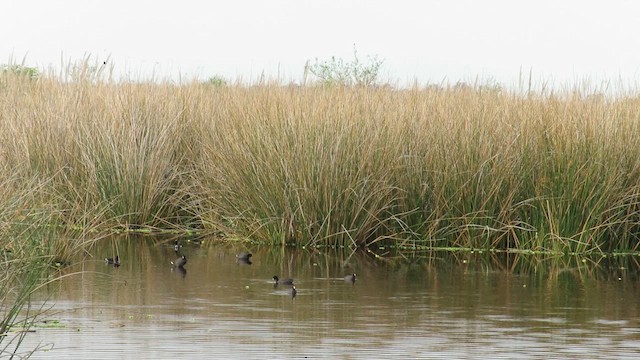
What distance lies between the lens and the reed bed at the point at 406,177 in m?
13.1

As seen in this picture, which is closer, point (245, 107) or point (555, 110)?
point (555, 110)

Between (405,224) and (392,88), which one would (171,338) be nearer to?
(405,224)

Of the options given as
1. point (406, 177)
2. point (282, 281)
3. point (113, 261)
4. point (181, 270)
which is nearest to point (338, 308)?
point (282, 281)

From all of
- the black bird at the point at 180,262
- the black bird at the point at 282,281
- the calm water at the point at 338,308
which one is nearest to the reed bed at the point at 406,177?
the calm water at the point at 338,308

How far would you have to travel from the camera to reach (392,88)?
16.9 metres

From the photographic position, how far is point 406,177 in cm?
1345

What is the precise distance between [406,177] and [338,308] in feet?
13.3

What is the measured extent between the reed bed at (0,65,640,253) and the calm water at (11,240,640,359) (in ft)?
1.60

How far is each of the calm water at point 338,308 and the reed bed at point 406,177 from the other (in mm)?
489

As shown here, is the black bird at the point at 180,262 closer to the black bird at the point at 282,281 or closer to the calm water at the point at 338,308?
the calm water at the point at 338,308

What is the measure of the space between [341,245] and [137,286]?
3.08 metres

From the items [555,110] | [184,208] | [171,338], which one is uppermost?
[555,110]

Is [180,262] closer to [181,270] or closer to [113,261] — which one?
[181,270]

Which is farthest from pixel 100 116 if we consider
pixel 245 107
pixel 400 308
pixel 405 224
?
pixel 400 308
